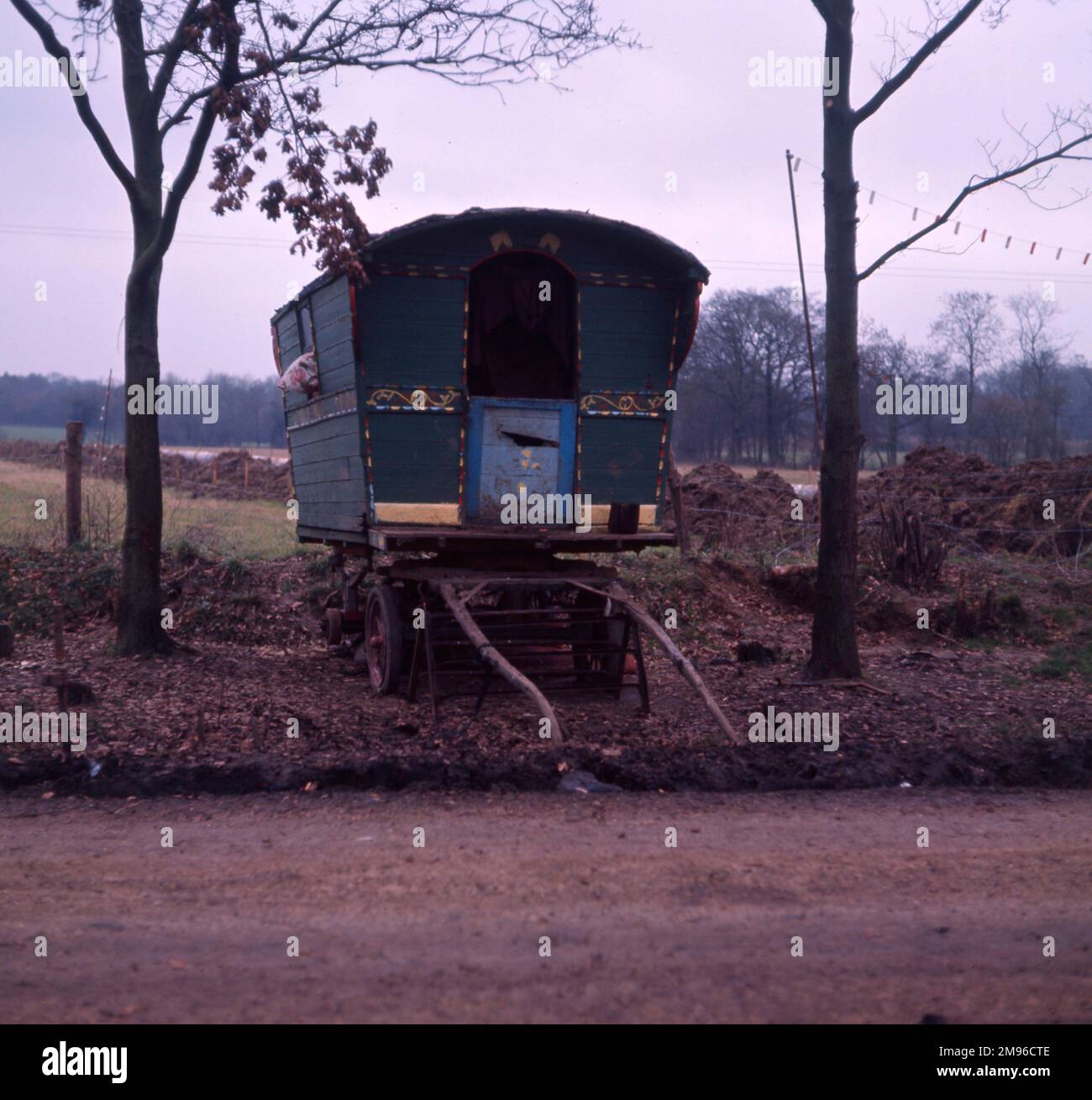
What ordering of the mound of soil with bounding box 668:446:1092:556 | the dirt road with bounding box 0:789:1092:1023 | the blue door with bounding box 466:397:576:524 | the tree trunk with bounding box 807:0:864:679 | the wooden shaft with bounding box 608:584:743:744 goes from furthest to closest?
the mound of soil with bounding box 668:446:1092:556, the tree trunk with bounding box 807:0:864:679, the blue door with bounding box 466:397:576:524, the wooden shaft with bounding box 608:584:743:744, the dirt road with bounding box 0:789:1092:1023

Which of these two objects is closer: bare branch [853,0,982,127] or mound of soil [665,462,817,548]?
bare branch [853,0,982,127]

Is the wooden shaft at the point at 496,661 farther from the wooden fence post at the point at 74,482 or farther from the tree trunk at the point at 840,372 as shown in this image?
the wooden fence post at the point at 74,482

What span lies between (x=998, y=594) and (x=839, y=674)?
16.6 feet

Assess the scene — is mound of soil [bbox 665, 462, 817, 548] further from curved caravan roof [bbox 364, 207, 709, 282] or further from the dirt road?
the dirt road

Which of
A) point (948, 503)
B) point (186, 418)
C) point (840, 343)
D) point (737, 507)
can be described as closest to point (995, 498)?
point (948, 503)

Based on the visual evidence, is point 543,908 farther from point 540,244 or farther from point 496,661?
point 540,244

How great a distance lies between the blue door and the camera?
343 inches

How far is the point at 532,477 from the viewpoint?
350 inches

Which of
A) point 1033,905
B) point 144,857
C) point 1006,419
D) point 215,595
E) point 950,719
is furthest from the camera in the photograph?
point 1006,419

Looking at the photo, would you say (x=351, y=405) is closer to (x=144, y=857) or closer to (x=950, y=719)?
(x=144, y=857)

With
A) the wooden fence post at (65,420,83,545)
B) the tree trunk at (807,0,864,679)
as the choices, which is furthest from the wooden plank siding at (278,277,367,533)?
the wooden fence post at (65,420,83,545)

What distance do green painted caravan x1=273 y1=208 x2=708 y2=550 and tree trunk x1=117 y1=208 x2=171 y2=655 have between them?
141cm
